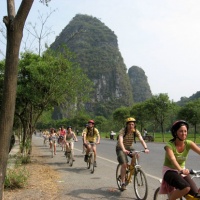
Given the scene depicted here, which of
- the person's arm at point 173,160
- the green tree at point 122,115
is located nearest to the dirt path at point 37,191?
the person's arm at point 173,160

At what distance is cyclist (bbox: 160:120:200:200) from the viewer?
14.6 feet

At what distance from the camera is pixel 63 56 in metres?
14.9

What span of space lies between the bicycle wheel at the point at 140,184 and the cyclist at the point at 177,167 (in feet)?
6.43

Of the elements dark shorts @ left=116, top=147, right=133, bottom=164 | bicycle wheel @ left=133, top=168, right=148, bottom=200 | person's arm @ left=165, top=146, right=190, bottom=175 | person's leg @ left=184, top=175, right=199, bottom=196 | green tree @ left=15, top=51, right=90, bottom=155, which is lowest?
bicycle wheel @ left=133, top=168, right=148, bottom=200

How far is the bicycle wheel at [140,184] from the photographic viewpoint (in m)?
6.81

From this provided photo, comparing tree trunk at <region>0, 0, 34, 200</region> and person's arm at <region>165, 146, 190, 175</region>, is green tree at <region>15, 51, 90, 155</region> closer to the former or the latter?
tree trunk at <region>0, 0, 34, 200</region>

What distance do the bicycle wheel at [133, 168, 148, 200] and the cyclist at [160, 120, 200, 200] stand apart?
6.43ft

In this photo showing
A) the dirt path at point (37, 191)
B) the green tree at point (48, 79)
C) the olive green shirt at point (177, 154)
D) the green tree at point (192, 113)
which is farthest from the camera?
the green tree at point (192, 113)

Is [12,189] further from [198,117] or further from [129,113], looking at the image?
[129,113]

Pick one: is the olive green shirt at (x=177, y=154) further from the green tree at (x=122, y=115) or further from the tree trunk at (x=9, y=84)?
the green tree at (x=122, y=115)

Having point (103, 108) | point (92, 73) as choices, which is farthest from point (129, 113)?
point (92, 73)

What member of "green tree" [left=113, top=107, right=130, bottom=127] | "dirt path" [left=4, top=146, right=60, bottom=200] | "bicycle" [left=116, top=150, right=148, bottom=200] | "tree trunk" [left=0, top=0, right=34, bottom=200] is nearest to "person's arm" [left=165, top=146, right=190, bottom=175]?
"bicycle" [left=116, top=150, right=148, bottom=200]

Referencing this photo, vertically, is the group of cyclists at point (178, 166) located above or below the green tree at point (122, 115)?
below

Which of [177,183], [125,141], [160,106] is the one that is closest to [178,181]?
[177,183]
